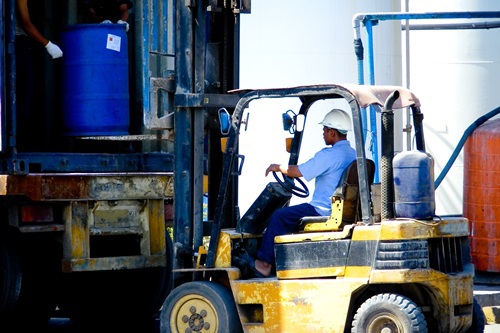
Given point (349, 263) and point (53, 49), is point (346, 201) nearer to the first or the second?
point (349, 263)

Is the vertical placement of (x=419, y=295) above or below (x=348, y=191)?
below

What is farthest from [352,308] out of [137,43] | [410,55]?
[410,55]

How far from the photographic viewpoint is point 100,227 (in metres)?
8.77

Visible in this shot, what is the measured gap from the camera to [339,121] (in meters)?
7.72

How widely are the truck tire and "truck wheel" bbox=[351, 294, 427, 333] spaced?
2786 mm

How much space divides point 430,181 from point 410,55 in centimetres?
708

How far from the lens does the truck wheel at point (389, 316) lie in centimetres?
698

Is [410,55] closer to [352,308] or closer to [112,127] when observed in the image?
[112,127]

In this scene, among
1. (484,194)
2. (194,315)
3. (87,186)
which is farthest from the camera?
(484,194)

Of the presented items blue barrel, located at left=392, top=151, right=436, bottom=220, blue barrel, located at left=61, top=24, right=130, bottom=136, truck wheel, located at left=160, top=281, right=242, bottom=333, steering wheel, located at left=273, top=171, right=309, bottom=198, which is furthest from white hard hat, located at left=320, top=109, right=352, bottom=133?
blue barrel, located at left=61, top=24, right=130, bottom=136

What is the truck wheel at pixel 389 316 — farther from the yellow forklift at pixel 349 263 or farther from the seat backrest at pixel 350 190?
the seat backrest at pixel 350 190

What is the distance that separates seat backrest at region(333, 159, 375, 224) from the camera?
7371 millimetres

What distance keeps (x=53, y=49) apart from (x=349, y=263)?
10.3 feet

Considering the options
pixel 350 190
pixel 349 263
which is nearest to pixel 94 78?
pixel 350 190
